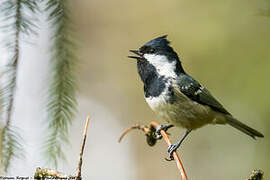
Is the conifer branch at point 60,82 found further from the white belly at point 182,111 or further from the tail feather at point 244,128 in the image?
the tail feather at point 244,128

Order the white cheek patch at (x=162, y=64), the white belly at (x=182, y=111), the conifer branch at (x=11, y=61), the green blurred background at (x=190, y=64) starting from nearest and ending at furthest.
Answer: the conifer branch at (x=11, y=61), the white belly at (x=182, y=111), the white cheek patch at (x=162, y=64), the green blurred background at (x=190, y=64)

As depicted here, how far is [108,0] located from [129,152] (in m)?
2.44

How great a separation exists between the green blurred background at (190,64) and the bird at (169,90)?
1163 mm

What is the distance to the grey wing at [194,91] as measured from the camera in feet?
9.71

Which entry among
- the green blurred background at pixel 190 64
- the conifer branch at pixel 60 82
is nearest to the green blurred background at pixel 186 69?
the green blurred background at pixel 190 64

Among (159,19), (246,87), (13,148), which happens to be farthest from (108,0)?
(13,148)

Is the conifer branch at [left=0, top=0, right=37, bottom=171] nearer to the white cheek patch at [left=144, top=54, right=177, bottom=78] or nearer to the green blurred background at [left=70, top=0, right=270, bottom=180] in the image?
the white cheek patch at [left=144, top=54, right=177, bottom=78]

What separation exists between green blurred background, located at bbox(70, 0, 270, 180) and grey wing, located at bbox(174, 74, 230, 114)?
3.20 feet

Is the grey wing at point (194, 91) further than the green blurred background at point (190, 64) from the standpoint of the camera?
No

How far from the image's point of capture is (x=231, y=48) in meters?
4.51

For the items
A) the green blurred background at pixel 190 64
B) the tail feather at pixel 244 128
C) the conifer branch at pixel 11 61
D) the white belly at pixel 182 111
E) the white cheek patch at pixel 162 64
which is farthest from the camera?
the green blurred background at pixel 190 64

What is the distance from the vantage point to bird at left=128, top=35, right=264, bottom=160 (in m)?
2.82

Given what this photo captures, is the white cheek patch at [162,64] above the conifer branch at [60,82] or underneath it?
above

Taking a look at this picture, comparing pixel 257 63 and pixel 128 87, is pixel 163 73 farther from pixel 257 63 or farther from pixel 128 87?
pixel 128 87
